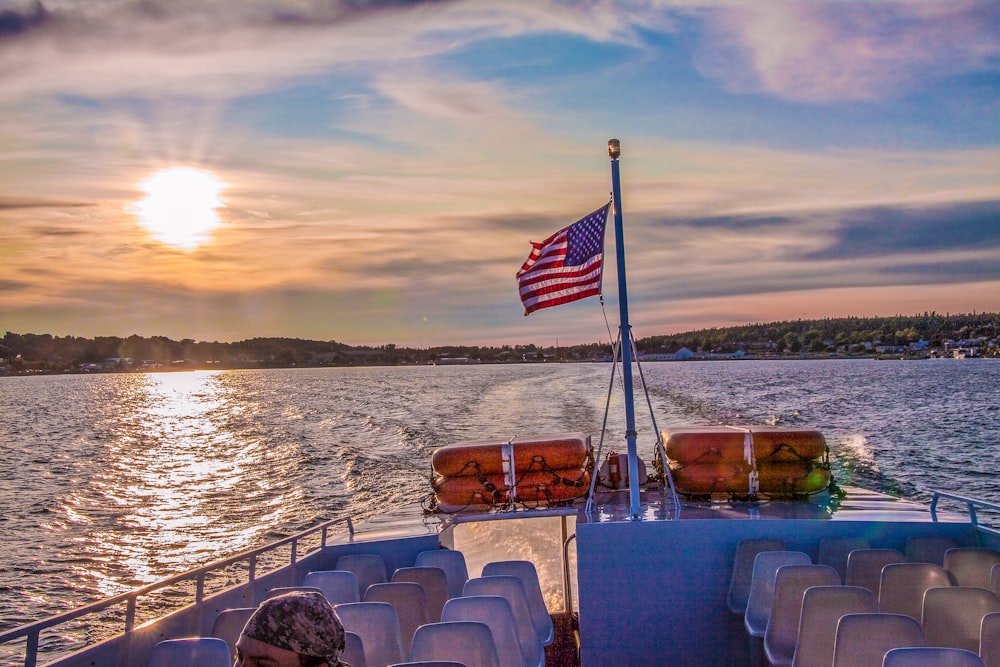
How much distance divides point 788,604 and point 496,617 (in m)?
2.05

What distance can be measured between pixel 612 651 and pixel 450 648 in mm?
3110

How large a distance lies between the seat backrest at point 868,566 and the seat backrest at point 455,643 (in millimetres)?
3296

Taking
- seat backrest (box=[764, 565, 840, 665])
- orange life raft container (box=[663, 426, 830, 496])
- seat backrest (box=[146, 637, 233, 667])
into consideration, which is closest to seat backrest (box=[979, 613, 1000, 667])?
seat backrest (box=[764, 565, 840, 665])

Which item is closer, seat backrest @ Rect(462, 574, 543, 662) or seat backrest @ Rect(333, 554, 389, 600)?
seat backrest @ Rect(462, 574, 543, 662)

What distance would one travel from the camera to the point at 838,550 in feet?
25.7

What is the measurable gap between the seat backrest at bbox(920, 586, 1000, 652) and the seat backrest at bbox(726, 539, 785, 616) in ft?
6.58

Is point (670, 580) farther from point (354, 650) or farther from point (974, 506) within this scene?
point (354, 650)

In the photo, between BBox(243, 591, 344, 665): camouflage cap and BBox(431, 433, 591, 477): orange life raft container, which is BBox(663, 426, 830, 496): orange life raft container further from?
BBox(243, 591, 344, 665): camouflage cap

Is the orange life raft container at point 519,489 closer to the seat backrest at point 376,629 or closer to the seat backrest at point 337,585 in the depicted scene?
the seat backrest at point 337,585

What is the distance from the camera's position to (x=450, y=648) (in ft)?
16.5

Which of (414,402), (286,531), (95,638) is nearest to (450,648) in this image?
(95,638)

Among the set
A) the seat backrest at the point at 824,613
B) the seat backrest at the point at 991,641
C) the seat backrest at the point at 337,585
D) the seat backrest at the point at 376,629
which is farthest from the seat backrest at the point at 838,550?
the seat backrest at the point at 376,629

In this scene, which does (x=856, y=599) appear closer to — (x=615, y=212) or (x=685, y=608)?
(x=685, y=608)

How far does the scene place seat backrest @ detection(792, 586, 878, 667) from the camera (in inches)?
219
